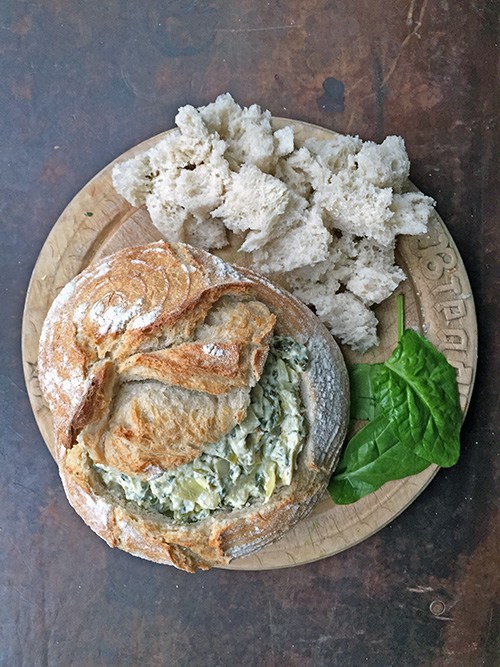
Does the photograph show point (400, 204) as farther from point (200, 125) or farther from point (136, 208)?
point (136, 208)

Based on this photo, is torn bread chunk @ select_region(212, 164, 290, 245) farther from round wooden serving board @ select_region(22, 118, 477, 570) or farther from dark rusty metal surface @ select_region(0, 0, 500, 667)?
dark rusty metal surface @ select_region(0, 0, 500, 667)

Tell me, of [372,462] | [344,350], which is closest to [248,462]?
[372,462]

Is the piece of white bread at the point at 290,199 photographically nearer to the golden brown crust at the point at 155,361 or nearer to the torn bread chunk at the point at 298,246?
the torn bread chunk at the point at 298,246

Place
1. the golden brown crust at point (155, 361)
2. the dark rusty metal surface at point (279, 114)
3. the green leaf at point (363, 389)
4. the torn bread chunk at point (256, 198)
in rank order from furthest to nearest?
the dark rusty metal surface at point (279, 114) < the green leaf at point (363, 389) < the torn bread chunk at point (256, 198) < the golden brown crust at point (155, 361)

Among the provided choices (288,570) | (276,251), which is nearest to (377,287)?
(276,251)

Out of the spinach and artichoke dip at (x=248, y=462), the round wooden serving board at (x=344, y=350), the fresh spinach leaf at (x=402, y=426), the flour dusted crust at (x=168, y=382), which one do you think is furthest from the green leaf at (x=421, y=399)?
the spinach and artichoke dip at (x=248, y=462)
